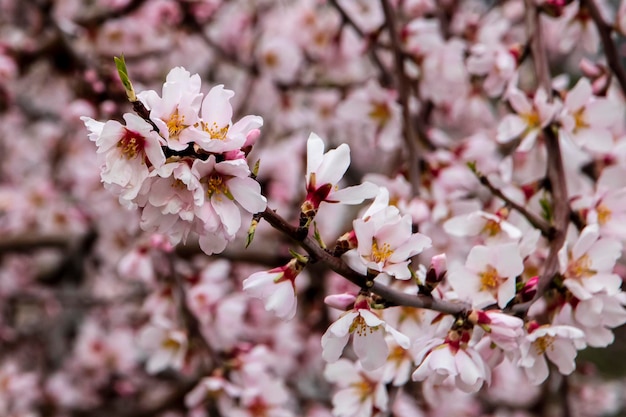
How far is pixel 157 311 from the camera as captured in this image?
1.62 m

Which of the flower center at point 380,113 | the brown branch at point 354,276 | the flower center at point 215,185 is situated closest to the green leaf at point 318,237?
the brown branch at point 354,276

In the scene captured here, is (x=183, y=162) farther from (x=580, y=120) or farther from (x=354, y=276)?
(x=580, y=120)

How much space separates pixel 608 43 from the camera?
1.30m

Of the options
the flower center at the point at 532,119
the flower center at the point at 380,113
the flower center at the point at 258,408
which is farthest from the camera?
the flower center at the point at 380,113

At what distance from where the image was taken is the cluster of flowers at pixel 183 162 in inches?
26.5

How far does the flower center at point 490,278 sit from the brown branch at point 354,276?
0.09 m

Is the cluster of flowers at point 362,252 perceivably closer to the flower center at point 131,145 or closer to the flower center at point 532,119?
the flower center at point 131,145

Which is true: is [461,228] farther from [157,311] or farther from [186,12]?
[186,12]

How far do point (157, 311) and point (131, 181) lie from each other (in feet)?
3.22

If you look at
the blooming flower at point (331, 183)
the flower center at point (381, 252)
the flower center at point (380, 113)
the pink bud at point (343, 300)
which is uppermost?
the blooming flower at point (331, 183)

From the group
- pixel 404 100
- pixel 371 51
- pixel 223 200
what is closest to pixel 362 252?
pixel 223 200

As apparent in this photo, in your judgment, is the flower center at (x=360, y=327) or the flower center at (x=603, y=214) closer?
the flower center at (x=360, y=327)

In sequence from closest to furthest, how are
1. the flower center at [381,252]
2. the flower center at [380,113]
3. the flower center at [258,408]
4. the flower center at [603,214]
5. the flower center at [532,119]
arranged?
the flower center at [381,252], the flower center at [603,214], the flower center at [532,119], the flower center at [258,408], the flower center at [380,113]

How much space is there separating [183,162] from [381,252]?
25cm
